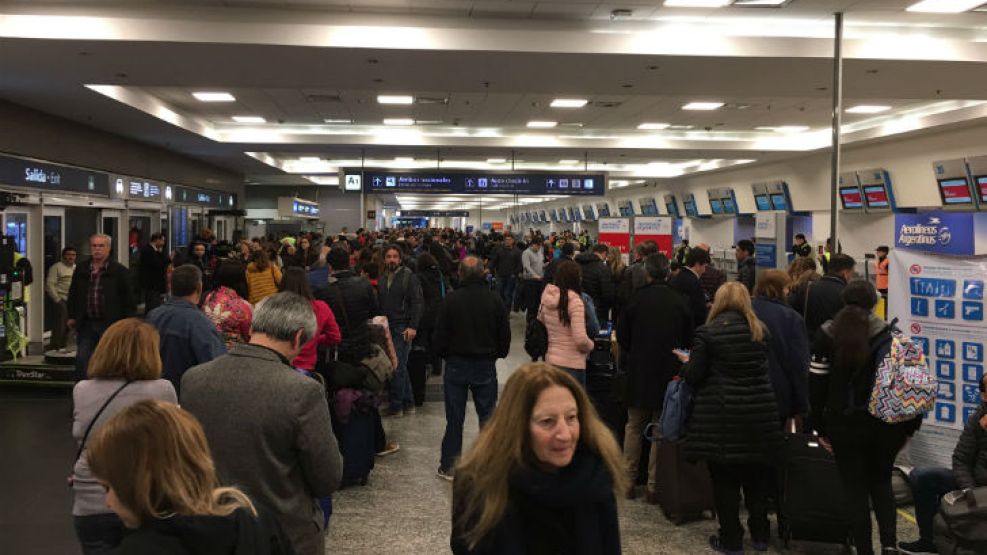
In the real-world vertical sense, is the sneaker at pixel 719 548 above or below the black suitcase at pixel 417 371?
below

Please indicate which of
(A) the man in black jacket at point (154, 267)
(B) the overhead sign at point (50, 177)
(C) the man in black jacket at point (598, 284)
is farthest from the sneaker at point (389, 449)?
(B) the overhead sign at point (50, 177)

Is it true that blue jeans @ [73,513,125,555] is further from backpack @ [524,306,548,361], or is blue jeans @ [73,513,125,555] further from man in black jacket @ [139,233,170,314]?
man in black jacket @ [139,233,170,314]

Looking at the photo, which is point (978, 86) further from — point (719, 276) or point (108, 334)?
point (108, 334)

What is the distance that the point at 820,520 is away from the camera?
170 inches

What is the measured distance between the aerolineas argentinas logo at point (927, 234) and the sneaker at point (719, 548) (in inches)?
492

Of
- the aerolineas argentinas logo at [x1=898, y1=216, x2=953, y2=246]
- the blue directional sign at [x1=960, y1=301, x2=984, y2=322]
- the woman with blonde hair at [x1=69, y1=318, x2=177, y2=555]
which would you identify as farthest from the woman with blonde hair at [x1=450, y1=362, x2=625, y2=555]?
the aerolineas argentinas logo at [x1=898, y1=216, x2=953, y2=246]

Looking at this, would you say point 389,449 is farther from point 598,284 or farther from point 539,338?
point 598,284

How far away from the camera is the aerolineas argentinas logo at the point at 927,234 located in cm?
1464

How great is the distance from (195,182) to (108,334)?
700 inches

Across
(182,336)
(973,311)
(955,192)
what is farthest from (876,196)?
(182,336)

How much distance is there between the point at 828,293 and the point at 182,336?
4783mm

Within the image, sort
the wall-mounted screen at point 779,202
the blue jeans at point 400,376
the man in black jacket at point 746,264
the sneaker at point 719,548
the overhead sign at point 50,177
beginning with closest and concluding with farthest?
the sneaker at point 719,548
the blue jeans at point 400,376
the man in black jacket at point 746,264
the overhead sign at point 50,177
the wall-mounted screen at point 779,202

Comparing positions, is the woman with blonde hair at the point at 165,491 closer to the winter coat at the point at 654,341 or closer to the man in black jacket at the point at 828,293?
the winter coat at the point at 654,341

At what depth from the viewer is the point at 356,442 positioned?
5387 millimetres
